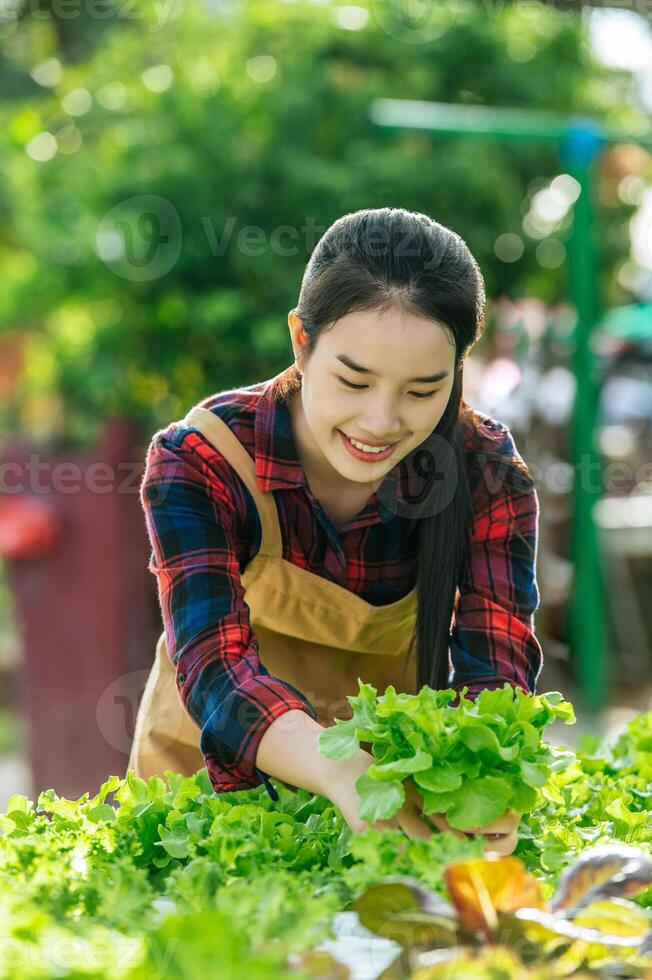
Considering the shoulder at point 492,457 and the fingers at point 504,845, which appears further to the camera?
the shoulder at point 492,457

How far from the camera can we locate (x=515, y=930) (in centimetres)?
113

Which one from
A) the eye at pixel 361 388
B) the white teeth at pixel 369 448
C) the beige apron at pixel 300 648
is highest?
the eye at pixel 361 388

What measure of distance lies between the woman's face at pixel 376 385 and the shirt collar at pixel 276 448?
148mm

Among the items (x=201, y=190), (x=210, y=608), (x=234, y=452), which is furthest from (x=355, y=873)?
(x=201, y=190)

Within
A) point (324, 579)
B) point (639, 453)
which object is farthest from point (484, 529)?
point (639, 453)

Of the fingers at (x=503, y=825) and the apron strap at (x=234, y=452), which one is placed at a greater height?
the apron strap at (x=234, y=452)

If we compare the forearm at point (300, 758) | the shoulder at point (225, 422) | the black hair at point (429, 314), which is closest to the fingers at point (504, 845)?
the forearm at point (300, 758)

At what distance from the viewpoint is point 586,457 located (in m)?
5.46

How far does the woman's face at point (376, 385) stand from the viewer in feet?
4.99

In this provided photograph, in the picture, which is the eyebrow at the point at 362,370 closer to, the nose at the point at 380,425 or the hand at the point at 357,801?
the nose at the point at 380,425

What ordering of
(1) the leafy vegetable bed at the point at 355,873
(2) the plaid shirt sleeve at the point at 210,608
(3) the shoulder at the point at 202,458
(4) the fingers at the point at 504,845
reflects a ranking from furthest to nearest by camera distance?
1. (3) the shoulder at the point at 202,458
2. (2) the plaid shirt sleeve at the point at 210,608
3. (4) the fingers at the point at 504,845
4. (1) the leafy vegetable bed at the point at 355,873

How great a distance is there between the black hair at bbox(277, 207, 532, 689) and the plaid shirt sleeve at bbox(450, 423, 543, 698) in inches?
0.6

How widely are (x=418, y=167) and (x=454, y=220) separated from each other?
1.00 feet

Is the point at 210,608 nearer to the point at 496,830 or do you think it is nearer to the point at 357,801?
the point at 357,801
